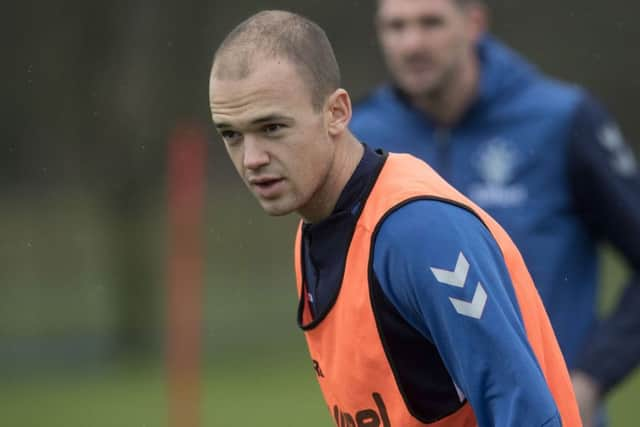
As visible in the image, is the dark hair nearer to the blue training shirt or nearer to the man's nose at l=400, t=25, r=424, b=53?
the blue training shirt

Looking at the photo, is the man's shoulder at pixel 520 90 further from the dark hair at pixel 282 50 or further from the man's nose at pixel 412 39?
the dark hair at pixel 282 50

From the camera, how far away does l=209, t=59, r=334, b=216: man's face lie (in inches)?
143

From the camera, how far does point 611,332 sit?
5742 mm

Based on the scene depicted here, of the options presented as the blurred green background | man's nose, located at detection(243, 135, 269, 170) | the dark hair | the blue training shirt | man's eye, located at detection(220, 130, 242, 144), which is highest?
the blurred green background

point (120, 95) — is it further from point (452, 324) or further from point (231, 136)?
point (452, 324)

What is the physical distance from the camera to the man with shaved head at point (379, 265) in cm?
330

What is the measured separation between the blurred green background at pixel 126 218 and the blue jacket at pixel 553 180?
6180 mm

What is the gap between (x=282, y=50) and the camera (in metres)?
3.67

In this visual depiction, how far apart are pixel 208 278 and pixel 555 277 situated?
1307 centimetres

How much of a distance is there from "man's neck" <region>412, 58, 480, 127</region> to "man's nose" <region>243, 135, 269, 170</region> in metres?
Result: 2.54

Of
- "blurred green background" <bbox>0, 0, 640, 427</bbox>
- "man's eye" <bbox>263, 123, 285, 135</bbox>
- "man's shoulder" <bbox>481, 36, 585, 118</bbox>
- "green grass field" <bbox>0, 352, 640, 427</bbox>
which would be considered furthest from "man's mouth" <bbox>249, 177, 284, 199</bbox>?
"blurred green background" <bbox>0, 0, 640, 427</bbox>

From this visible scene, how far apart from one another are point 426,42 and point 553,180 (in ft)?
2.64

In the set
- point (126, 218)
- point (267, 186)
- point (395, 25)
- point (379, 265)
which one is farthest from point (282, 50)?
point (126, 218)

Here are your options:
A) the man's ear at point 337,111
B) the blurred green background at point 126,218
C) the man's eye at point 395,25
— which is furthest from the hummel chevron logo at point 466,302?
the blurred green background at point 126,218
